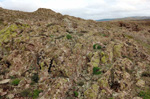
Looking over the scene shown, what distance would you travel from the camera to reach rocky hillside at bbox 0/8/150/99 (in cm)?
1362

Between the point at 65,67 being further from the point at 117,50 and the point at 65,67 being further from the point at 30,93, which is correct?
the point at 117,50

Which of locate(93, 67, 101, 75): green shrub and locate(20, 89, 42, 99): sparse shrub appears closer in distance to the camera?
locate(20, 89, 42, 99): sparse shrub

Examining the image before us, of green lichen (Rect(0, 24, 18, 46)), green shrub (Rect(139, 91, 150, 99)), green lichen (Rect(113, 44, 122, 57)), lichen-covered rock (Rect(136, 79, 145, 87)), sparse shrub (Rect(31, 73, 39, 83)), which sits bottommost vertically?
green shrub (Rect(139, 91, 150, 99))

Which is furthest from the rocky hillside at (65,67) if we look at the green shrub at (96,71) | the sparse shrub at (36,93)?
the sparse shrub at (36,93)

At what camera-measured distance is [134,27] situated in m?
52.2

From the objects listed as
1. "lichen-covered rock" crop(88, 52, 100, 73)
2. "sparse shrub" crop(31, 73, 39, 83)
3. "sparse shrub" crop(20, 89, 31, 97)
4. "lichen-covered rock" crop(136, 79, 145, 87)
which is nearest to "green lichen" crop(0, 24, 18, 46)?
"sparse shrub" crop(31, 73, 39, 83)

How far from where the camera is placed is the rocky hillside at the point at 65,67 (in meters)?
13.6

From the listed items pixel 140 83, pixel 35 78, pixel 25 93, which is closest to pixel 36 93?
pixel 25 93

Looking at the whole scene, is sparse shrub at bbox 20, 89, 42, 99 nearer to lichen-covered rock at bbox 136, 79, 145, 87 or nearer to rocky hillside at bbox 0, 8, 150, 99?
rocky hillside at bbox 0, 8, 150, 99

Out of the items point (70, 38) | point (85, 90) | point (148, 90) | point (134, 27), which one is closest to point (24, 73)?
point (85, 90)

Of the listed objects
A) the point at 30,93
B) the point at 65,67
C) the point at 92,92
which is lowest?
the point at 92,92

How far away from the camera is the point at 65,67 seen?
53.4ft

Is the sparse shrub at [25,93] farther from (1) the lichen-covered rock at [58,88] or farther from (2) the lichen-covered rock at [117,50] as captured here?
(2) the lichen-covered rock at [117,50]

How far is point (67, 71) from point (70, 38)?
831cm
